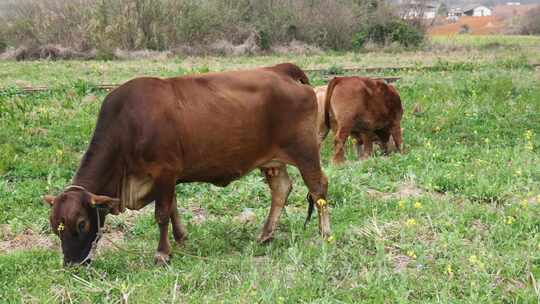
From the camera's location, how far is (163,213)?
21.2 feet

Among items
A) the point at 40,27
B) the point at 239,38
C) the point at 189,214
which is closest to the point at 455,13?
the point at 239,38

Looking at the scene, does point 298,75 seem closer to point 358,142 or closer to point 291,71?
point 291,71

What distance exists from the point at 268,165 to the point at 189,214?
4.57 ft

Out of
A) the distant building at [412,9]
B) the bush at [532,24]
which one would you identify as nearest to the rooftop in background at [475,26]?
the bush at [532,24]

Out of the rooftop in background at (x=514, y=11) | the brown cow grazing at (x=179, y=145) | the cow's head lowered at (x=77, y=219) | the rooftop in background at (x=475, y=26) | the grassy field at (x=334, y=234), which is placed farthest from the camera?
the rooftop in background at (x=475, y=26)

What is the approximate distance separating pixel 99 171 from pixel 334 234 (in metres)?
2.33

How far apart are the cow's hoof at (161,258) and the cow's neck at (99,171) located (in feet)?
2.34

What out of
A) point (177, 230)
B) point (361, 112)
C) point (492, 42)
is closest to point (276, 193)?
point (177, 230)

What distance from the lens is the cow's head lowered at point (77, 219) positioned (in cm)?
588

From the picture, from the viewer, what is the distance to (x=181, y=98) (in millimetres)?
6543

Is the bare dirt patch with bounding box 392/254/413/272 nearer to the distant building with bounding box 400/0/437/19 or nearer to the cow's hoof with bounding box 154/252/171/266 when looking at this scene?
the cow's hoof with bounding box 154/252/171/266

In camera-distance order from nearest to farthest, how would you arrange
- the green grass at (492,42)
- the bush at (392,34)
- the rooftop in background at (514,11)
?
the green grass at (492,42), the bush at (392,34), the rooftop in background at (514,11)

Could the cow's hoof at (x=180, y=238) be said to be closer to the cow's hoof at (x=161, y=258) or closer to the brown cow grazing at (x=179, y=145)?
the brown cow grazing at (x=179, y=145)

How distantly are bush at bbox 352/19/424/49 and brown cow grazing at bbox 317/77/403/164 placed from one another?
2094 centimetres
